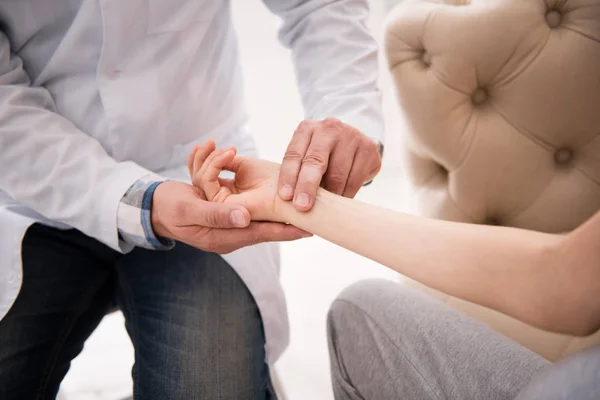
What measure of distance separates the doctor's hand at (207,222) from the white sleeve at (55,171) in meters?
0.07

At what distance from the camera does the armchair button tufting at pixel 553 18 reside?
631 millimetres

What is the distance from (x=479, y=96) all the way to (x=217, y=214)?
465 mm

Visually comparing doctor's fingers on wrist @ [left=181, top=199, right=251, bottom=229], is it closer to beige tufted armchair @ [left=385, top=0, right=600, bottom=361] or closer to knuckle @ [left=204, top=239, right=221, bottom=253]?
knuckle @ [left=204, top=239, right=221, bottom=253]

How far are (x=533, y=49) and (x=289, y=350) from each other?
0.79 meters

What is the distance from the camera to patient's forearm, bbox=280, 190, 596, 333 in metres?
0.38

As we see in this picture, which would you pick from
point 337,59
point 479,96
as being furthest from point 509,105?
point 337,59

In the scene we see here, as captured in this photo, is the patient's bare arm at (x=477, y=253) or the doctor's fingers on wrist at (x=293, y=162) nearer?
the patient's bare arm at (x=477, y=253)

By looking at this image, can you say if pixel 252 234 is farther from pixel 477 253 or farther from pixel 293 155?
pixel 477 253

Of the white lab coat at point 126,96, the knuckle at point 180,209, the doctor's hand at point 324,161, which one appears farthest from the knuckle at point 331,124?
the knuckle at point 180,209

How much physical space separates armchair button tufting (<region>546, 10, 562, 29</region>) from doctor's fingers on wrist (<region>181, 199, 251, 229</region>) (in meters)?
0.51

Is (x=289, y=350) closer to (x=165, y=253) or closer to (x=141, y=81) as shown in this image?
(x=165, y=253)

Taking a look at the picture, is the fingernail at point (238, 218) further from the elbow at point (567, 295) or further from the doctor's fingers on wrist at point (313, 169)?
the elbow at point (567, 295)

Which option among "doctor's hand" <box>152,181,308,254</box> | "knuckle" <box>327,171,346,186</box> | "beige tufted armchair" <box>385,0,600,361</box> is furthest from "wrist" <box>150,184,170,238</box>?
"beige tufted armchair" <box>385,0,600,361</box>

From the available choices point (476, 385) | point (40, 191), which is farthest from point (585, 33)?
point (40, 191)
